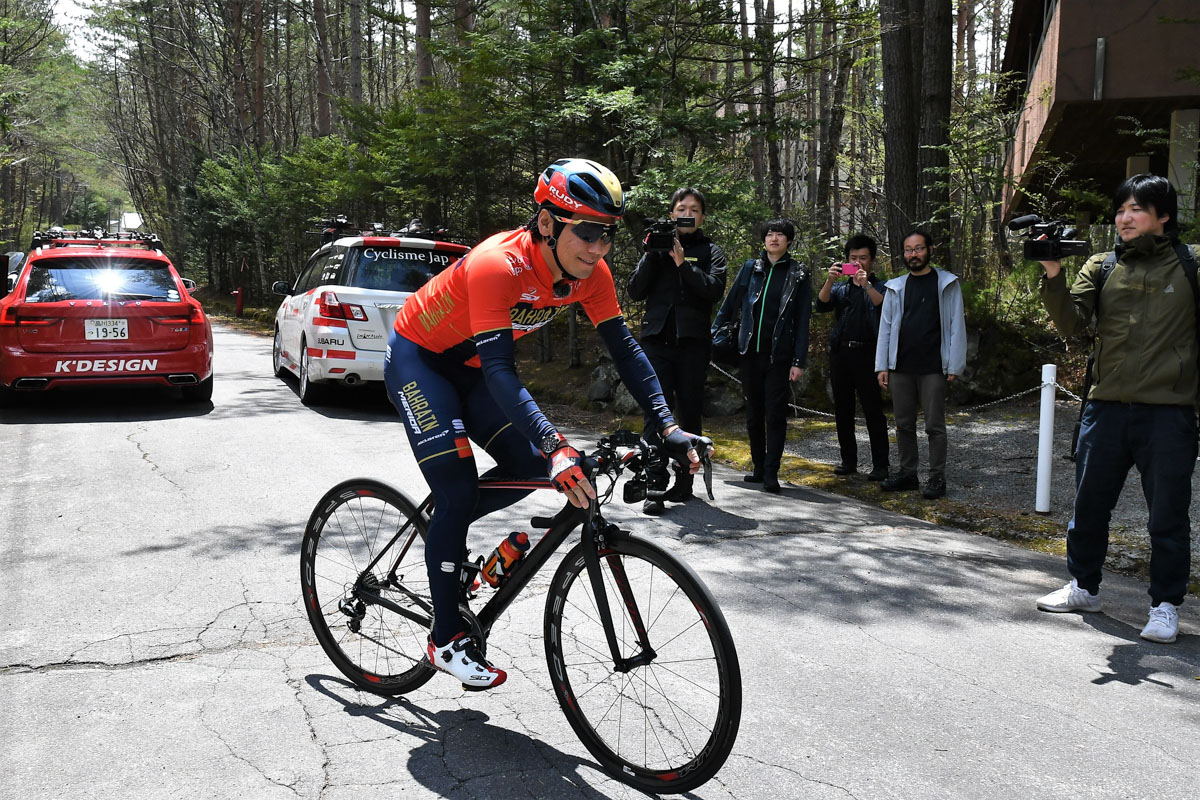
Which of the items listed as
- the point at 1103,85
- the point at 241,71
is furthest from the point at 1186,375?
the point at 241,71

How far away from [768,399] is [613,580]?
485cm

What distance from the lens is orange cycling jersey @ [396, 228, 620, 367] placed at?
3.28 meters

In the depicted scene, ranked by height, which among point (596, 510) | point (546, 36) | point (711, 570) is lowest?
point (711, 570)

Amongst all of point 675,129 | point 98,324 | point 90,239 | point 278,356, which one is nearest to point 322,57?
point 278,356

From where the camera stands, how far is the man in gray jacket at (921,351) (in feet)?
24.9

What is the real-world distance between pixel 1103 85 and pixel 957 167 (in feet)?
7.22

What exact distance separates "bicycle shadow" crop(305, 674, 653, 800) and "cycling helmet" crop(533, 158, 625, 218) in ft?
6.11

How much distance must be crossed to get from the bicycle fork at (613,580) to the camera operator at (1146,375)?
9.33 feet

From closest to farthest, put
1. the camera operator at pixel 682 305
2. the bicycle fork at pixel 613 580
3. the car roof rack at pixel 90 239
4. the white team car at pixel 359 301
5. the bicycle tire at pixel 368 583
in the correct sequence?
the bicycle fork at pixel 613 580 → the bicycle tire at pixel 368 583 → the camera operator at pixel 682 305 → the white team car at pixel 359 301 → the car roof rack at pixel 90 239

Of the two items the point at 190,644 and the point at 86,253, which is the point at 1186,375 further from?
the point at 86,253

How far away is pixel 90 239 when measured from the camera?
1218 centimetres

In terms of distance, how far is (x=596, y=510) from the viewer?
3.17 m

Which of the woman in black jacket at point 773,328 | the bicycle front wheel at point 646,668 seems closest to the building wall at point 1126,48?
the woman in black jacket at point 773,328

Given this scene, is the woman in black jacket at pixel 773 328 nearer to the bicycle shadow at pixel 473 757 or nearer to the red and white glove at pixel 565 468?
the bicycle shadow at pixel 473 757
